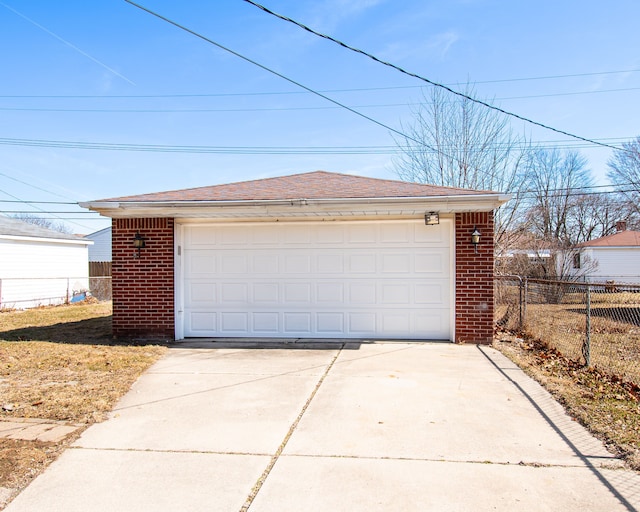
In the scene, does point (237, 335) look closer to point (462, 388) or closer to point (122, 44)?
point (462, 388)

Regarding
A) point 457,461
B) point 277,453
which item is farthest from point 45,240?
point 457,461

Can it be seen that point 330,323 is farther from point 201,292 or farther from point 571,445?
point 571,445

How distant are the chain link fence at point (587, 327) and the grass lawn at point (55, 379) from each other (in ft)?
19.6

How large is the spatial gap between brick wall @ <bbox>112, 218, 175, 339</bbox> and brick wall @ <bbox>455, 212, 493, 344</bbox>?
531cm

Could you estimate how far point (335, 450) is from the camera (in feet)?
12.1

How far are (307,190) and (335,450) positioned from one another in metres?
5.89

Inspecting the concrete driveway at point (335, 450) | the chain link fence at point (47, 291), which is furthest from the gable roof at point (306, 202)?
the chain link fence at point (47, 291)

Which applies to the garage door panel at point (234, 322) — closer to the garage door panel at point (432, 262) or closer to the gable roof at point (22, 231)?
the garage door panel at point (432, 262)

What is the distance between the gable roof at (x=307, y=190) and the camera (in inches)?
320

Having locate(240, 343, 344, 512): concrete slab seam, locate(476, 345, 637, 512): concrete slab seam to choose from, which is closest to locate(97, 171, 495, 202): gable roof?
locate(476, 345, 637, 512): concrete slab seam

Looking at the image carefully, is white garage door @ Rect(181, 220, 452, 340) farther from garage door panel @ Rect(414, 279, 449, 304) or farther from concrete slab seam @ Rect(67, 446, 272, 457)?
concrete slab seam @ Rect(67, 446, 272, 457)

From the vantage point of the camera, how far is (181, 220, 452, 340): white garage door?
8398mm

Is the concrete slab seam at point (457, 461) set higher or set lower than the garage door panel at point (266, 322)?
lower

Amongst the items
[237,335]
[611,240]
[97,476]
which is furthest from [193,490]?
[611,240]
